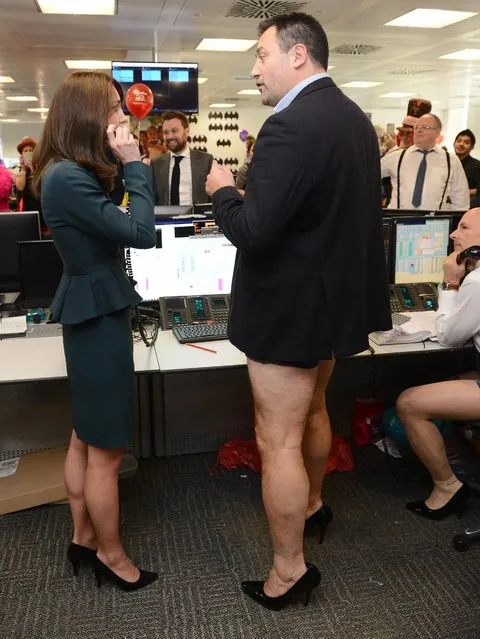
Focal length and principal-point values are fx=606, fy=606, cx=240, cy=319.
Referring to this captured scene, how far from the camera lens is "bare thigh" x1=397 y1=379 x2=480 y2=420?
A: 7.25 ft

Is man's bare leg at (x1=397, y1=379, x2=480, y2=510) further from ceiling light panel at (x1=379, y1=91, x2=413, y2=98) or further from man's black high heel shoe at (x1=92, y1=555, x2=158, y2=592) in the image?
ceiling light panel at (x1=379, y1=91, x2=413, y2=98)

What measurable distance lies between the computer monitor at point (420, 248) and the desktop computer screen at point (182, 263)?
0.82 m

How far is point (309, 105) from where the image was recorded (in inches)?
59.2

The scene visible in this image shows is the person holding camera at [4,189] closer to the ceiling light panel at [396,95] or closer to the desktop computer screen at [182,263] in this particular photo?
the desktop computer screen at [182,263]

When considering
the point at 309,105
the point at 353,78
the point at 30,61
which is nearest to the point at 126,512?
the point at 309,105

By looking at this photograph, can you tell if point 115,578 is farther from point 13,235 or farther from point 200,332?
point 13,235

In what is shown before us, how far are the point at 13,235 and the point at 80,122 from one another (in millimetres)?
1432

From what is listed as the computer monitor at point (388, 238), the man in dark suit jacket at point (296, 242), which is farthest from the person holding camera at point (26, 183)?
the man in dark suit jacket at point (296, 242)

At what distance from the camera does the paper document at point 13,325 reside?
2418mm

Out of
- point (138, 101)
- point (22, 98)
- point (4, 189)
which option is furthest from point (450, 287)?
point (22, 98)

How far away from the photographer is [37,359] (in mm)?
2158

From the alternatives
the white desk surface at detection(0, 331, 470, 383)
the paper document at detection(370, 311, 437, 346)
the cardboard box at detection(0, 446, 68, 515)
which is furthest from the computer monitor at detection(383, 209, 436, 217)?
the cardboard box at detection(0, 446, 68, 515)

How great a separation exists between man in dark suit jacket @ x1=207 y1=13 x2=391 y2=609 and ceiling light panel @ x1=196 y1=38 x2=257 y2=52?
639cm

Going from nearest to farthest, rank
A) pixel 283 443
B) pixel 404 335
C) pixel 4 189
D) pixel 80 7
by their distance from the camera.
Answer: pixel 283 443
pixel 404 335
pixel 4 189
pixel 80 7
